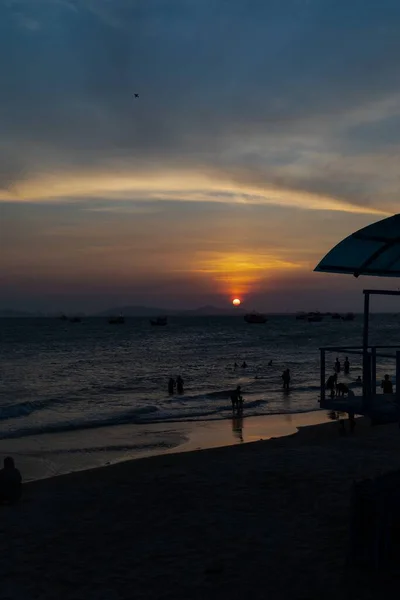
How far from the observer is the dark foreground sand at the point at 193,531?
A: 29.3ft

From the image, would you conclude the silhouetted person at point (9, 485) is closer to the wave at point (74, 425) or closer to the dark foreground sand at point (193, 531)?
the dark foreground sand at point (193, 531)

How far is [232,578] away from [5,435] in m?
19.6

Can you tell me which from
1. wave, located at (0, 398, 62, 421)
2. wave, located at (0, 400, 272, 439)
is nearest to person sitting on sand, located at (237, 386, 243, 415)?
wave, located at (0, 400, 272, 439)

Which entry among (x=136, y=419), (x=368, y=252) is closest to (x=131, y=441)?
(x=136, y=419)

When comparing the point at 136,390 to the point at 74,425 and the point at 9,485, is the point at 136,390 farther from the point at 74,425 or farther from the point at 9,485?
the point at 9,485

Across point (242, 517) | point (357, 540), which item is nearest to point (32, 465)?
point (242, 517)

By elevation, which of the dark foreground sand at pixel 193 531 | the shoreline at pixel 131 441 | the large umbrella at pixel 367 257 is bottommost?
the shoreline at pixel 131 441

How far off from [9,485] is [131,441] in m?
10.7

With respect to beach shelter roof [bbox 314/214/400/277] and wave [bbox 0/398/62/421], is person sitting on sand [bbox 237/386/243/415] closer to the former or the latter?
wave [bbox 0/398/62/421]

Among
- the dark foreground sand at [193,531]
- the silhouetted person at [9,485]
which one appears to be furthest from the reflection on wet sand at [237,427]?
the silhouetted person at [9,485]

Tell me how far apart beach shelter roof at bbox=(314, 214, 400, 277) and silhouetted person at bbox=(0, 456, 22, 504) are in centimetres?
846

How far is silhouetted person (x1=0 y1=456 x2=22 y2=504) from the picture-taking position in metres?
13.7

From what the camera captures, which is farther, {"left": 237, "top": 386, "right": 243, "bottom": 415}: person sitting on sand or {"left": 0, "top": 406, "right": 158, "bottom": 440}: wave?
{"left": 237, "top": 386, "right": 243, "bottom": 415}: person sitting on sand

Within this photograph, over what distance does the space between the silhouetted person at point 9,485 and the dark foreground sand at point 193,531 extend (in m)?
0.35
